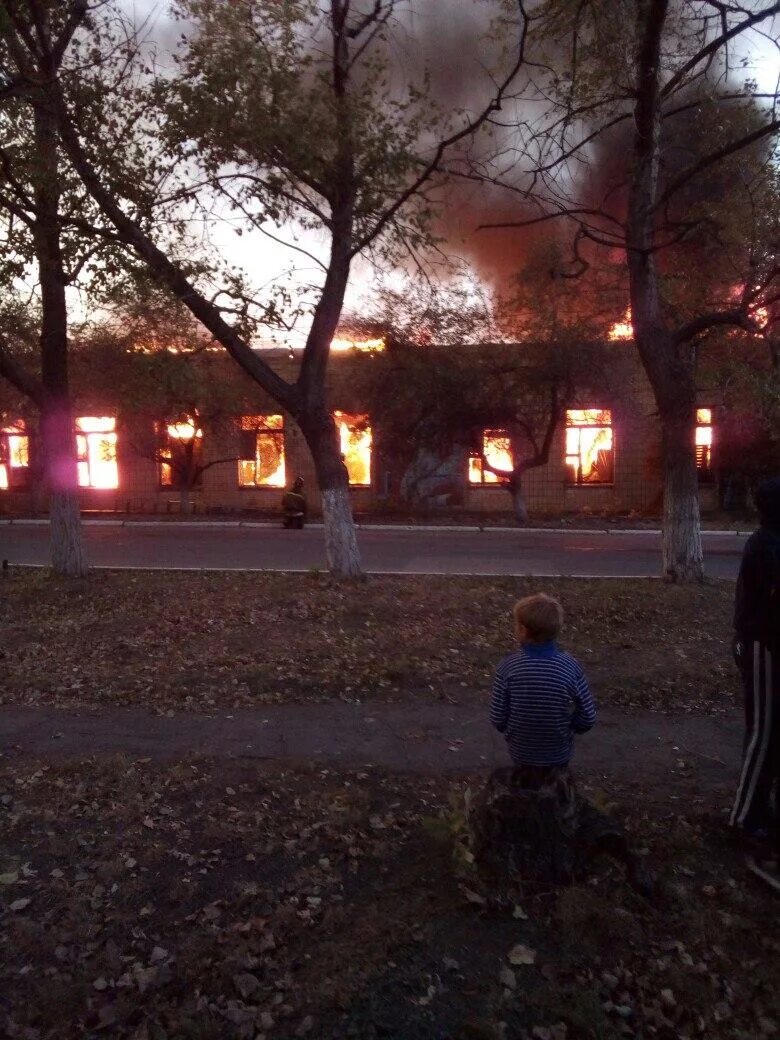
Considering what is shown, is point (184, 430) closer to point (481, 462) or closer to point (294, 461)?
point (294, 461)

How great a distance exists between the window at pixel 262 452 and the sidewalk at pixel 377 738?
57.8 ft

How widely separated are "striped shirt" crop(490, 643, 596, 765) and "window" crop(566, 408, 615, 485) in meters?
21.3

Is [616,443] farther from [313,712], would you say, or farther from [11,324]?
[313,712]

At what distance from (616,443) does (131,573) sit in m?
16.8

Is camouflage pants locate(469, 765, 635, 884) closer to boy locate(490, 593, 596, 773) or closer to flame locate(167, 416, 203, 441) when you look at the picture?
boy locate(490, 593, 596, 773)

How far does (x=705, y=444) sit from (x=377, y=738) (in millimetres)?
20883

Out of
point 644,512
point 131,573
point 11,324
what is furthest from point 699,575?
point 644,512

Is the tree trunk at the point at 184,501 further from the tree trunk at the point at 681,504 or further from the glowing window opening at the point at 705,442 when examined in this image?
the tree trunk at the point at 681,504

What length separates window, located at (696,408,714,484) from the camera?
24.5m

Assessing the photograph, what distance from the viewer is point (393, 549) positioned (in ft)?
55.8

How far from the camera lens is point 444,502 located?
25516 millimetres

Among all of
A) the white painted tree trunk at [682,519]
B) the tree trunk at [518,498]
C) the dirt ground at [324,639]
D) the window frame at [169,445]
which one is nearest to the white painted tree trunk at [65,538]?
the dirt ground at [324,639]

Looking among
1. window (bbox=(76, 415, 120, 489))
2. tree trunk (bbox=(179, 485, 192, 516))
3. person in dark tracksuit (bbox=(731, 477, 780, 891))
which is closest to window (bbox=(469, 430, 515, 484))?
tree trunk (bbox=(179, 485, 192, 516))

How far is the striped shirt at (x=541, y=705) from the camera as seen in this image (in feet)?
12.4
